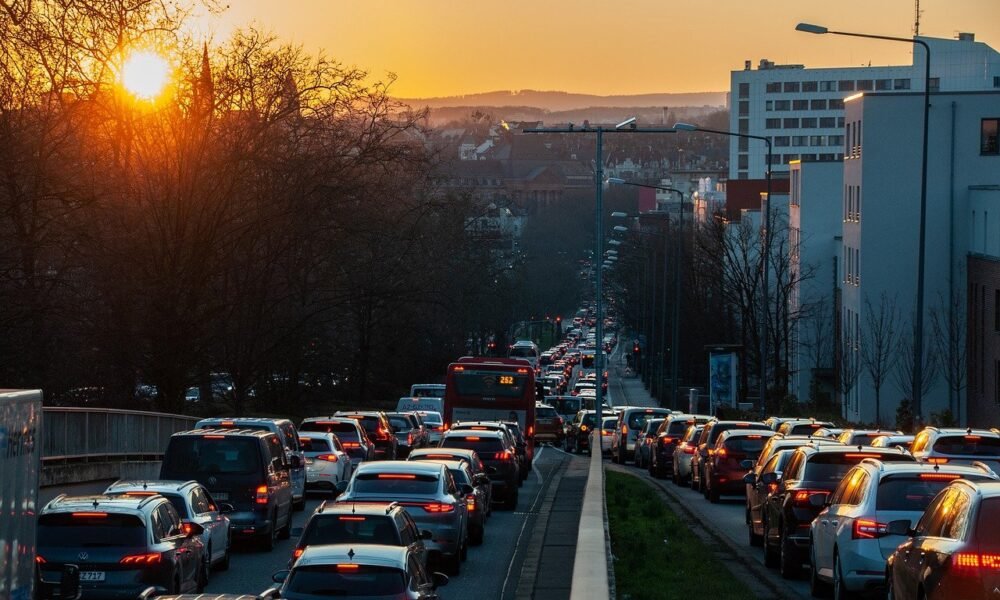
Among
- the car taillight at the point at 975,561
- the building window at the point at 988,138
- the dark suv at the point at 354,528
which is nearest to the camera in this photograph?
the car taillight at the point at 975,561

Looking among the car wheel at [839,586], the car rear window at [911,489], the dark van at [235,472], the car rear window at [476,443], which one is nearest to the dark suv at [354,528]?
the car wheel at [839,586]

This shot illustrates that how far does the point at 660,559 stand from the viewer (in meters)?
22.7

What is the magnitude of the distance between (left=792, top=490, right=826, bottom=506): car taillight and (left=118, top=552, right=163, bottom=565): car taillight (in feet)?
26.1

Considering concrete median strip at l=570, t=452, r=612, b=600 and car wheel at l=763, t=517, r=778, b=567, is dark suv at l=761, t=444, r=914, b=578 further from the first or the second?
concrete median strip at l=570, t=452, r=612, b=600

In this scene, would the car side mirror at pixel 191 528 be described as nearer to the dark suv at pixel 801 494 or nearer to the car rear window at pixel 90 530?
the car rear window at pixel 90 530

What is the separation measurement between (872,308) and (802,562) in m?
53.8

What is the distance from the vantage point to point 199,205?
47781 mm

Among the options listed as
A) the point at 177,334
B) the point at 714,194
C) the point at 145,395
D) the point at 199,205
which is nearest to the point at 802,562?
the point at 177,334

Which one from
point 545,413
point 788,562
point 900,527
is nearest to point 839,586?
point 900,527

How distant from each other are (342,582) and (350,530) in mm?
3620

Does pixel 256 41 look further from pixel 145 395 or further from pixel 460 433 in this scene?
pixel 460 433

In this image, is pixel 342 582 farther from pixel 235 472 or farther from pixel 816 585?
pixel 235 472

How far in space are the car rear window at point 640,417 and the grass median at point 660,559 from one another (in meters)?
21.9

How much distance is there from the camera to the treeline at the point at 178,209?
33.5 meters
